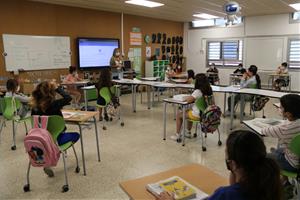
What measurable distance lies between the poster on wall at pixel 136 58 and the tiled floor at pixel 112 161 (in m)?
4.56

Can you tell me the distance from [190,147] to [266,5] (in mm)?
5710

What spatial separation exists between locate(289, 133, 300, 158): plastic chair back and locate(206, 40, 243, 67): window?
903 centimetres

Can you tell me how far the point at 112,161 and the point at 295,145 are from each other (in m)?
2.39

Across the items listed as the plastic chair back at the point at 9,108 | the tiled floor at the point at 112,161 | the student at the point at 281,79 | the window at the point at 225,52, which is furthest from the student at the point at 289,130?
the window at the point at 225,52

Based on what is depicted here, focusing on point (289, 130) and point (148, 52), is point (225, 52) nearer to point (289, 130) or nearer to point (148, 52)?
point (148, 52)

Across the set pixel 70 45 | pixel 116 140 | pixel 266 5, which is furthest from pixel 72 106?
pixel 266 5

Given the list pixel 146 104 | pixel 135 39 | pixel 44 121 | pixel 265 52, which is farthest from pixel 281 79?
pixel 44 121

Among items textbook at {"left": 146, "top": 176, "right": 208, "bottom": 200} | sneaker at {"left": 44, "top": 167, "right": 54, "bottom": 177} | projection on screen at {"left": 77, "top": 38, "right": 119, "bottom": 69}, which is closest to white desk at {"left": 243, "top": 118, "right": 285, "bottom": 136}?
textbook at {"left": 146, "top": 176, "right": 208, "bottom": 200}

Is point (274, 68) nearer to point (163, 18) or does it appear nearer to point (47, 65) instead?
point (163, 18)

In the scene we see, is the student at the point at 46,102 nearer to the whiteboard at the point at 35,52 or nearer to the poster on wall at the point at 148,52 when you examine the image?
the whiteboard at the point at 35,52

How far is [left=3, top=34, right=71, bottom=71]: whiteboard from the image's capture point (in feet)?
21.8

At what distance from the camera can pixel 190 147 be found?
4320mm

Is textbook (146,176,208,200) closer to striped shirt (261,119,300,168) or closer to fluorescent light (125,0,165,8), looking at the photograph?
striped shirt (261,119,300,168)

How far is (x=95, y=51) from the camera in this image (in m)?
8.51
